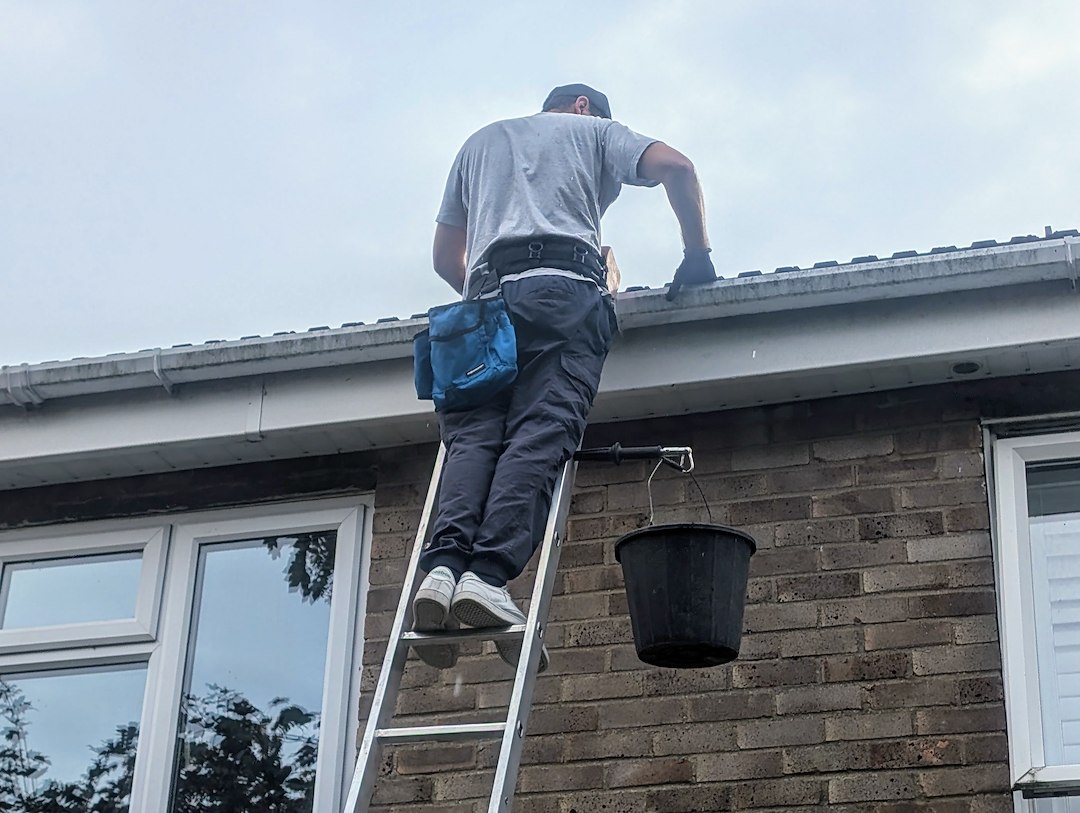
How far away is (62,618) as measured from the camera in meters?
5.99

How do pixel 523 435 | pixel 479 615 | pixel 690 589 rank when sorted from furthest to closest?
pixel 523 435, pixel 690 589, pixel 479 615

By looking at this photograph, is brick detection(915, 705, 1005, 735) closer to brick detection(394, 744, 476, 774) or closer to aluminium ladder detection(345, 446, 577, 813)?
aluminium ladder detection(345, 446, 577, 813)

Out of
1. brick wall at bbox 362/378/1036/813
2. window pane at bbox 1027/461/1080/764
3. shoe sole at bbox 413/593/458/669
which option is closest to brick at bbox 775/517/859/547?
brick wall at bbox 362/378/1036/813

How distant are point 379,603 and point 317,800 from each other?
67cm

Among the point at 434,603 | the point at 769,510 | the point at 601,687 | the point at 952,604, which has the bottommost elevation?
the point at 434,603

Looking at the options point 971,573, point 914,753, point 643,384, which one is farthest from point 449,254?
point 914,753

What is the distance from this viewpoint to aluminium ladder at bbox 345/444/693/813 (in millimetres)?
3936

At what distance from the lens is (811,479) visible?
5449 millimetres

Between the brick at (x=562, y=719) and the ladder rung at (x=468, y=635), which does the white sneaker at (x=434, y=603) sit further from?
the brick at (x=562, y=719)

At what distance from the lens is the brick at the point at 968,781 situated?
477cm

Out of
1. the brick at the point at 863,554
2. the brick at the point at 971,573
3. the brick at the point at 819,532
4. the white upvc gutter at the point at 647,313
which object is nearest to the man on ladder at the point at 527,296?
the white upvc gutter at the point at 647,313

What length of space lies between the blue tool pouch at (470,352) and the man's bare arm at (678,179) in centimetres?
71

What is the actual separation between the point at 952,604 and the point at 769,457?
0.78 m

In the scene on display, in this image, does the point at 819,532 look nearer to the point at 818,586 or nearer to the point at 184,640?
the point at 818,586
